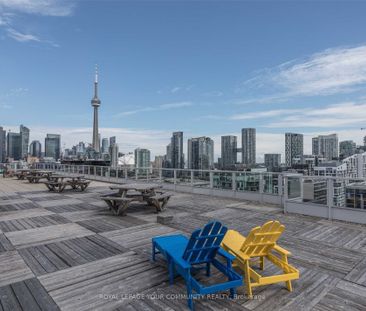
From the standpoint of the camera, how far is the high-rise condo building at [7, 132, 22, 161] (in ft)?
244

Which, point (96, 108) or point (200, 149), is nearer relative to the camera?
point (200, 149)

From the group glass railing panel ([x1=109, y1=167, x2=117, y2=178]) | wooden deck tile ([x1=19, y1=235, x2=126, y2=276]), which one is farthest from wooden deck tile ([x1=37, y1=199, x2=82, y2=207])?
glass railing panel ([x1=109, y1=167, x2=117, y2=178])

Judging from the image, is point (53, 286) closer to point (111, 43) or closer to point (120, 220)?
point (120, 220)

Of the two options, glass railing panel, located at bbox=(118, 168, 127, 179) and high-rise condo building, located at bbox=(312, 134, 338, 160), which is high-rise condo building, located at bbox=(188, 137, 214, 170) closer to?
glass railing panel, located at bbox=(118, 168, 127, 179)

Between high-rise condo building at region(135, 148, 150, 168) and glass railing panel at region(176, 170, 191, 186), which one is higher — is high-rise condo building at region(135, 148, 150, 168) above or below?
above

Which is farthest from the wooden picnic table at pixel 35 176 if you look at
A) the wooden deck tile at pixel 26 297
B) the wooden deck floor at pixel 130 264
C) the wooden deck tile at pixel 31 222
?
the wooden deck tile at pixel 26 297

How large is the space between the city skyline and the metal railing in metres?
6.41

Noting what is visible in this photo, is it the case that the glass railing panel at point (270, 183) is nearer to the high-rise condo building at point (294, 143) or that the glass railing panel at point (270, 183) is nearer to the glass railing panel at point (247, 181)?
the glass railing panel at point (247, 181)

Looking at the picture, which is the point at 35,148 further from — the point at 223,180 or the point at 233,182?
the point at 233,182

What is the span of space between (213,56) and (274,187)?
19.9 metres

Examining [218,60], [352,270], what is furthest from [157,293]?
[218,60]

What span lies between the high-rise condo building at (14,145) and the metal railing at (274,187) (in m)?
74.5

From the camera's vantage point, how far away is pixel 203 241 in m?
2.80

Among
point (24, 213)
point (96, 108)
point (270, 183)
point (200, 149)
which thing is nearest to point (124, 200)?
point (24, 213)
